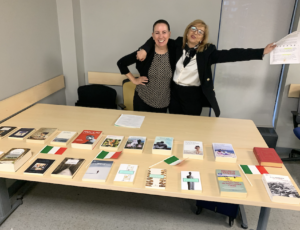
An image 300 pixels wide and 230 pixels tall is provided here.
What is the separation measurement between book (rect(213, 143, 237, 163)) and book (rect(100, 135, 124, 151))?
0.70 meters

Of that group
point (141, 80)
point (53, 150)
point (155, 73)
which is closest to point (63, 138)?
point (53, 150)

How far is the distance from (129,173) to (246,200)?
674mm

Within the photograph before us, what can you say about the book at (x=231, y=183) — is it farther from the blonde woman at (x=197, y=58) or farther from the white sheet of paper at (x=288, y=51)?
the white sheet of paper at (x=288, y=51)

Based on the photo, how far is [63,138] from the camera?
182 centimetres

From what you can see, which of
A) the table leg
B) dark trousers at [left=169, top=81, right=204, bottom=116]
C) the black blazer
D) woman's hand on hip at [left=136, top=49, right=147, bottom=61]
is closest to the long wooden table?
the table leg

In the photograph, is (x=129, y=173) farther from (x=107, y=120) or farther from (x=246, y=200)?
(x=107, y=120)

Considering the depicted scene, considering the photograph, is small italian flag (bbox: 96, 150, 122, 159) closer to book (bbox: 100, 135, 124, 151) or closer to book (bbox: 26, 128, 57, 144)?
book (bbox: 100, 135, 124, 151)

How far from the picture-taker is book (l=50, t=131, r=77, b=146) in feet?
5.81

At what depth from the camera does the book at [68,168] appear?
4.73ft

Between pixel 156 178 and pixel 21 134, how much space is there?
117 centimetres

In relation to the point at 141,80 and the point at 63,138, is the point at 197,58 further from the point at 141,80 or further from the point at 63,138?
the point at 63,138

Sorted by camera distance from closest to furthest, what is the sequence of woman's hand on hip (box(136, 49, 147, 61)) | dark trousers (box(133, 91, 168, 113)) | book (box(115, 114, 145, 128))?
book (box(115, 114, 145, 128)) → woman's hand on hip (box(136, 49, 147, 61)) → dark trousers (box(133, 91, 168, 113))

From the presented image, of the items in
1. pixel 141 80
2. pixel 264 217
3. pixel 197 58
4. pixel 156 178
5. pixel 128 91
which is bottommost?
pixel 264 217

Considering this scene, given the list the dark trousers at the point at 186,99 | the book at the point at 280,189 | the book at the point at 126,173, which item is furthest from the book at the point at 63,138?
the book at the point at 280,189
